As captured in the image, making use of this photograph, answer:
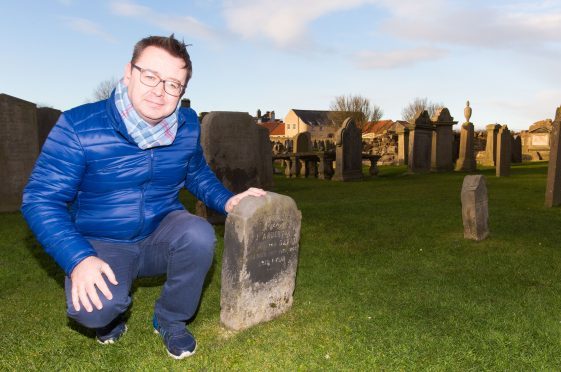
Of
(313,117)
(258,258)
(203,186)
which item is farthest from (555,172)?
(313,117)

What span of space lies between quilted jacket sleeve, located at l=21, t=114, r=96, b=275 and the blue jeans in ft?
1.54

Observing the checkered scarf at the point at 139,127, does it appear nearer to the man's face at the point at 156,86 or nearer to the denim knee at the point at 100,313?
the man's face at the point at 156,86

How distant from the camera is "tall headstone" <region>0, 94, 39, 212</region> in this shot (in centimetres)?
953

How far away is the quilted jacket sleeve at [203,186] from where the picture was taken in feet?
10.7

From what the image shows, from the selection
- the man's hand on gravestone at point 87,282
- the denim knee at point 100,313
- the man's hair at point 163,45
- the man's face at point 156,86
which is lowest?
the denim knee at point 100,313

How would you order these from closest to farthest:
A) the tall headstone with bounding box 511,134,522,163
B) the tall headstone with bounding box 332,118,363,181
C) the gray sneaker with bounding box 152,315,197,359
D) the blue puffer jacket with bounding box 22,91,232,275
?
the blue puffer jacket with bounding box 22,91,232,275, the gray sneaker with bounding box 152,315,197,359, the tall headstone with bounding box 332,118,363,181, the tall headstone with bounding box 511,134,522,163

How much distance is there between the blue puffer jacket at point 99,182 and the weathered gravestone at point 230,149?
4.91 metres

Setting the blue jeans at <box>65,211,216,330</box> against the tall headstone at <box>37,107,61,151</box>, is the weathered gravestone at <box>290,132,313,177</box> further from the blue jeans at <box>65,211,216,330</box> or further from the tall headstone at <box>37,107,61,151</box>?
the blue jeans at <box>65,211,216,330</box>

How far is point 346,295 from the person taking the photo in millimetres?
4312

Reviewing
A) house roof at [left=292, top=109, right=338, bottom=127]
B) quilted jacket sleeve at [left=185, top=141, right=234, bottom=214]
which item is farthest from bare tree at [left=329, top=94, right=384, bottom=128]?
quilted jacket sleeve at [left=185, top=141, right=234, bottom=214]

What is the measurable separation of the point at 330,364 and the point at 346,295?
139cm

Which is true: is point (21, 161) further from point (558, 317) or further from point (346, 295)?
point (558, 317)

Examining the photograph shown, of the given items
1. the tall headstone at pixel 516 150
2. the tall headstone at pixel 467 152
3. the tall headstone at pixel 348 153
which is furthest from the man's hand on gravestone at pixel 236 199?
the tall headstone at pixel 516 150

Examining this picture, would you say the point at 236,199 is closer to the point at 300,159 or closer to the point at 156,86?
the point at 156,86
